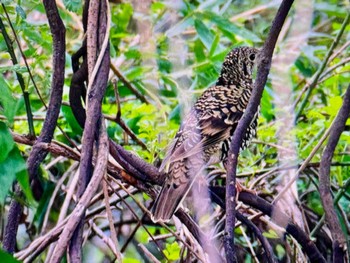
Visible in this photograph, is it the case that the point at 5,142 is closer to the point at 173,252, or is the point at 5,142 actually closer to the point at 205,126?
the point at 173,252

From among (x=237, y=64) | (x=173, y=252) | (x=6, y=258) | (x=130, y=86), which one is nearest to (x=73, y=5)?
(x=173, y=252)

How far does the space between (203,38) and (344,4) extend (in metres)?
1.26

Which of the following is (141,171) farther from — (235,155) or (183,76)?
(183,76)

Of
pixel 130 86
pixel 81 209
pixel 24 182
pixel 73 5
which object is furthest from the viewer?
pixel 130 86

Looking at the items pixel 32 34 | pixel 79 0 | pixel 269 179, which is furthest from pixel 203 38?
pixel 79 0

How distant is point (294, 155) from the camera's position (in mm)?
2682

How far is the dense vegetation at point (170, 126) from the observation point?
237cm

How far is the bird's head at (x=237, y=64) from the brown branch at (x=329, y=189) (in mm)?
1306

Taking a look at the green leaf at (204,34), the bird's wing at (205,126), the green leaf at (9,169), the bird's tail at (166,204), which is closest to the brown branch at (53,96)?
the green leaf at (9,169)

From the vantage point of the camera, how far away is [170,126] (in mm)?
2666

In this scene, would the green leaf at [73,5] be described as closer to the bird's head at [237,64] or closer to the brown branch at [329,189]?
the brown branch at [329,189]

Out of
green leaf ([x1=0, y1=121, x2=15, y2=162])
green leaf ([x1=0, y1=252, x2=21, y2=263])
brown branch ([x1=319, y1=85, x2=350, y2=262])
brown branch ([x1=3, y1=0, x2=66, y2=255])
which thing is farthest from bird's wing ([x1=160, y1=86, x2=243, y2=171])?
green leaf ([x1=0, y1=252, x2=21, y2=263])

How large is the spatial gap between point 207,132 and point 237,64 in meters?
0.59

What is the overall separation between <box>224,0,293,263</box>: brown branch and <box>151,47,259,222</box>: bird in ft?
1.53
